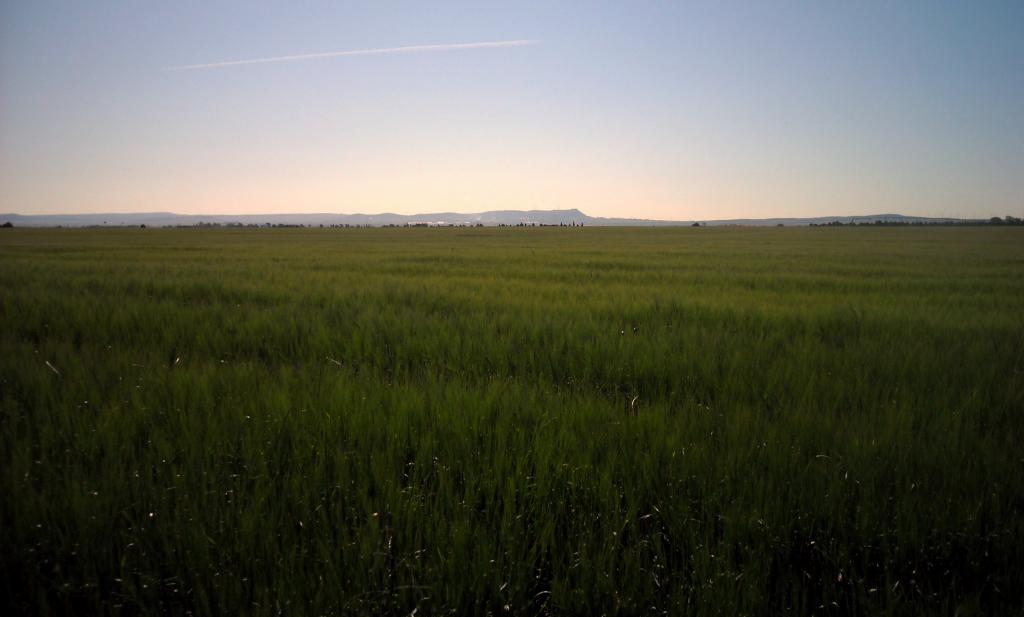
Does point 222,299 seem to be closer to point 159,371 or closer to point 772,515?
point 159,371

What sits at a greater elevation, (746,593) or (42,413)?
(42,413)

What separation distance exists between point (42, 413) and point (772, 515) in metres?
3.38

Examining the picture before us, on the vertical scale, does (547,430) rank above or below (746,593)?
above

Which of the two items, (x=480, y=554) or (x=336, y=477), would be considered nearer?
(x=480, y=554)

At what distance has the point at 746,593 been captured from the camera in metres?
1.39

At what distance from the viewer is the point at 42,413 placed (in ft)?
7.90

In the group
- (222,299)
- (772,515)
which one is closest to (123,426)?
(772,515)

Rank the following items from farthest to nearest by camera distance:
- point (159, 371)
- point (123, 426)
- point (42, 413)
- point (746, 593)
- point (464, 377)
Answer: point (464, 377) < point (159, 371) < point (42, 413) < point (123, 426) < point (746, 593)

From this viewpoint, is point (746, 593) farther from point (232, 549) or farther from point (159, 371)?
point (159, 371)

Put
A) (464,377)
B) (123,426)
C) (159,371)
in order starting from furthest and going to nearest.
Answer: (464,377) → (159,371) → (123,426)

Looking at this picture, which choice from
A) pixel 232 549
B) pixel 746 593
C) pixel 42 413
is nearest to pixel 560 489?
pixel 746 593

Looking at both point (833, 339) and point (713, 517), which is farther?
point (833, 339)

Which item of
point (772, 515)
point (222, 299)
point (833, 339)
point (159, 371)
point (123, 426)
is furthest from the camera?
point (222, 299)

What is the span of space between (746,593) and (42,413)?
322 cm
